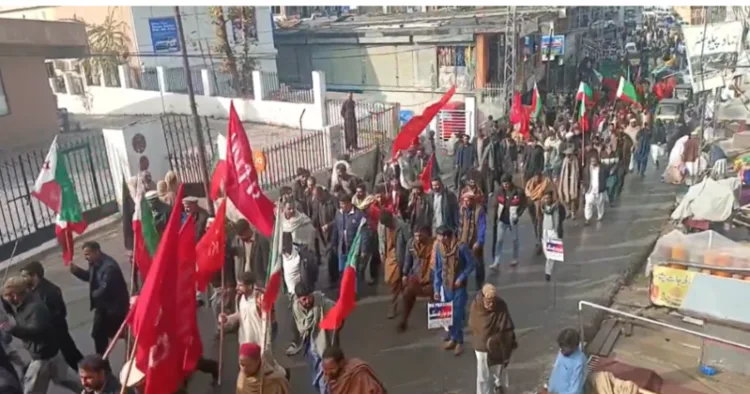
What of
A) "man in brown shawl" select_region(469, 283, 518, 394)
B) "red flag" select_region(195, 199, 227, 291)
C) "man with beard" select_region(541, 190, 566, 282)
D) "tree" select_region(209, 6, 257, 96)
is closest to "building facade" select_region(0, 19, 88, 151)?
"tree" select_region(209, 6, 257, 96)

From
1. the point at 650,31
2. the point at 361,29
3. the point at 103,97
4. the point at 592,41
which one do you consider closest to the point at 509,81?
the point at 361,29

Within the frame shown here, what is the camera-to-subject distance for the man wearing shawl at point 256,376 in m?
4.44

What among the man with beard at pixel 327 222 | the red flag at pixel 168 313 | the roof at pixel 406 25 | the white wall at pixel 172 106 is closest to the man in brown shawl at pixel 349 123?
the white wall at pixel 172 106

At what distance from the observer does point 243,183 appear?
6414mm

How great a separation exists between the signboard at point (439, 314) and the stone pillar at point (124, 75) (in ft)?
55.7

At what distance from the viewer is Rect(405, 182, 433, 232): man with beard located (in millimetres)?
8430

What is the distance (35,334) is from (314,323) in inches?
85.5

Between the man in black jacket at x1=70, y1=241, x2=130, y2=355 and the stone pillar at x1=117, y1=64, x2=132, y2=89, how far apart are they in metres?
15.8

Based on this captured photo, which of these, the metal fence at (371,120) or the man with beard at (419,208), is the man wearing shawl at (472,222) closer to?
the man with beard at (419,208)

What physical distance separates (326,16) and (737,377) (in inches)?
1142

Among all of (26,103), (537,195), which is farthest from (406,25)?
(537,195)

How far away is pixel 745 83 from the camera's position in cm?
2166

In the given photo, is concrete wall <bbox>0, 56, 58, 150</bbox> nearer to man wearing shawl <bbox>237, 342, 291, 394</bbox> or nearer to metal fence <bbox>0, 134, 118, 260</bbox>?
metal fence <bbox>0, 134, 118, 260</bbox>
